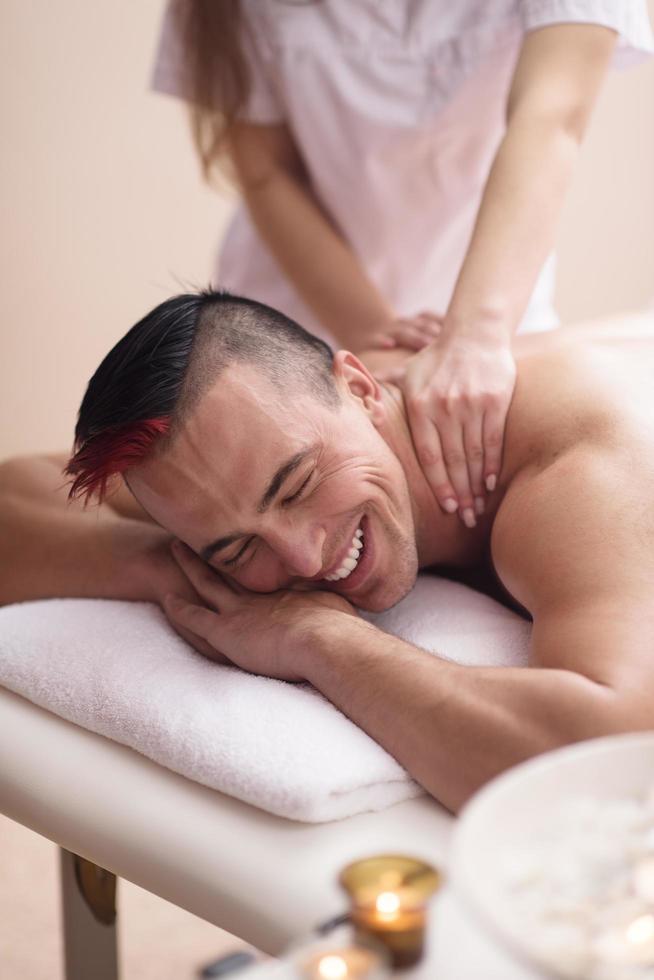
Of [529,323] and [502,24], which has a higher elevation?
[502,24]

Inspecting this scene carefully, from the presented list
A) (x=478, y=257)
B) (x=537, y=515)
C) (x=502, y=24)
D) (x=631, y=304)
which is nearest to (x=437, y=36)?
(x=502, y=24)

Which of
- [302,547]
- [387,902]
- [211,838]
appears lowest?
[211,838]

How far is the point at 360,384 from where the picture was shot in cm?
155

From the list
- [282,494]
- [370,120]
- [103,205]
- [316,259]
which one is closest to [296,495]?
[282,494]

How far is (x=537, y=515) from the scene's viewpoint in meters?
1.29

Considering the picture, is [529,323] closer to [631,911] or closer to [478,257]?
[478,257]

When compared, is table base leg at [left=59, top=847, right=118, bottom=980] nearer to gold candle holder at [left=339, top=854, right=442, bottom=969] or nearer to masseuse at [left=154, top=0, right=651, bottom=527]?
gold candle holder at [left=339, top=854, right=442, bottom=969]

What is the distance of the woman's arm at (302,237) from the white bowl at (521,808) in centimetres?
127

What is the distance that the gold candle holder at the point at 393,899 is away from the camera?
2.41 ft

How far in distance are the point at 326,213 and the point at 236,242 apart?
0.86 ft

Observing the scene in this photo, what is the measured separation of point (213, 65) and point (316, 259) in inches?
16.1

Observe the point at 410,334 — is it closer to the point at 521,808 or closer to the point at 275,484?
the point at 275,484

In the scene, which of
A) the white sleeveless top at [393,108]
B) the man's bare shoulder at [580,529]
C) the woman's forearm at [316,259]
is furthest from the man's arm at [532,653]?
the white sleeveless top at [393,108]

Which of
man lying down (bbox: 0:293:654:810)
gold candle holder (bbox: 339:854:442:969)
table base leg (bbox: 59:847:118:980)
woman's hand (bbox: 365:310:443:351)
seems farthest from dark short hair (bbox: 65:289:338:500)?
gold candle holder (bbox: 339:854:442:969)
